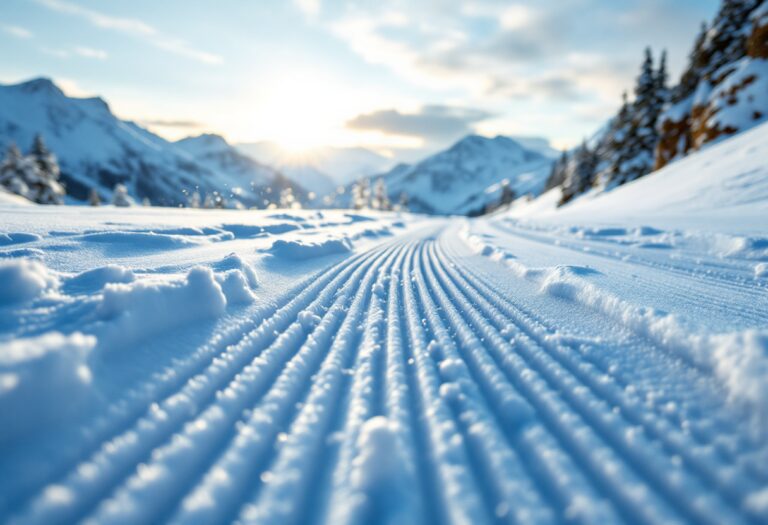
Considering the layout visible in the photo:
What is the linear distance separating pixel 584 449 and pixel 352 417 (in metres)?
1.11

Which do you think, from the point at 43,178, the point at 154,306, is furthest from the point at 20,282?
the point at 43,178

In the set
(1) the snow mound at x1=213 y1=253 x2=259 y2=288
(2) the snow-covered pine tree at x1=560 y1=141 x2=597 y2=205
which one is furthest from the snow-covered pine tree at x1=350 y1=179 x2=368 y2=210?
(1) the snow mound at x1=213 y1=253 x2=259 y2=288

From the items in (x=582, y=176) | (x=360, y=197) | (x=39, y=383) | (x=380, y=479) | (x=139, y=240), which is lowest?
(x=380, y=479)

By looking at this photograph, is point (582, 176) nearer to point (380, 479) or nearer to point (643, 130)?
point (643, 130)

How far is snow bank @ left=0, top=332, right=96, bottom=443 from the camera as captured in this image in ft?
4.92

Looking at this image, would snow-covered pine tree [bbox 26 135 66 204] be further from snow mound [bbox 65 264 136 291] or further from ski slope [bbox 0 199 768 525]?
snow mound [bbox 65 264 136 291]

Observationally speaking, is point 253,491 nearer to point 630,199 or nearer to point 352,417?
point 352,417

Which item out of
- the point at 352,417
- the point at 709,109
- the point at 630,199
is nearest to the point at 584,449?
the point at 352,417

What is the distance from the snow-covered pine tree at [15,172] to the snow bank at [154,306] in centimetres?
3599

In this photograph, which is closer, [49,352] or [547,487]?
[547,487]

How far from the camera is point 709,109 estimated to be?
846 inches

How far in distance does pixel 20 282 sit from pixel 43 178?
37.9 meters

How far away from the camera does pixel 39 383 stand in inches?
63.0

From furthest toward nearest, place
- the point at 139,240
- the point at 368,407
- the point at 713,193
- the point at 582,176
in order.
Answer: the point at 582,176 → the point at 713,193 → the point at 139,240 → the point at 368,407
